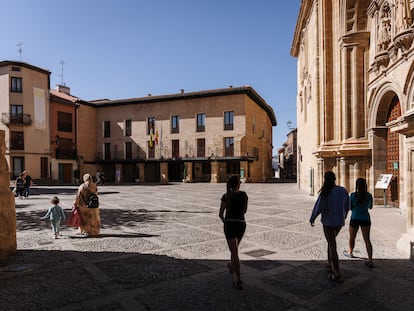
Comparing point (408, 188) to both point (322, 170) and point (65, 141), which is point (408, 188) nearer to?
point (322, 170)

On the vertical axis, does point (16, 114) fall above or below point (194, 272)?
above

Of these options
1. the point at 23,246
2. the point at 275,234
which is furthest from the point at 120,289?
the point at 275,234

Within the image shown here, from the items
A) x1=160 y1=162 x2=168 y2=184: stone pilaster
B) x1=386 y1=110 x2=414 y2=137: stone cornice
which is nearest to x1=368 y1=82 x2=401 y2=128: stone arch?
x1=386 y1=110 x2=414 y2=137: stone cornice

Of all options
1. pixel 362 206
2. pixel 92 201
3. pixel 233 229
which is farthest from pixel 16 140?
pixel 362 206

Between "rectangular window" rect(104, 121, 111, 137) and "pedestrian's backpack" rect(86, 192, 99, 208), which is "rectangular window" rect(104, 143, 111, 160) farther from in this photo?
"pedestrian's backpack" rect(86, 192, 99, 208)

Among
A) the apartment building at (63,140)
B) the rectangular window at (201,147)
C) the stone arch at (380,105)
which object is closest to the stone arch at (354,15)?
the stone arch at (380,105)

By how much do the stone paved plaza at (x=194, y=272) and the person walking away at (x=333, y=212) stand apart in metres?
0.29

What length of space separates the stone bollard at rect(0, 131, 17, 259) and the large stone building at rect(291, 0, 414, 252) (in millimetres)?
10187

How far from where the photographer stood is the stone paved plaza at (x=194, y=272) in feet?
12.4

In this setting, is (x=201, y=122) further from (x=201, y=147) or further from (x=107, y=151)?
(x=107, y=151)

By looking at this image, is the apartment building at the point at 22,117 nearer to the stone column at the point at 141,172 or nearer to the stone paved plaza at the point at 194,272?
the stone column at the point at 141,172

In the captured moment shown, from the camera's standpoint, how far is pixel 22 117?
31.7 m

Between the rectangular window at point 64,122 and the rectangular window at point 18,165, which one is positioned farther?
the rectangular window at point 64,122

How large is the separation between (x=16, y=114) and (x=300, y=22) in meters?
29.4
